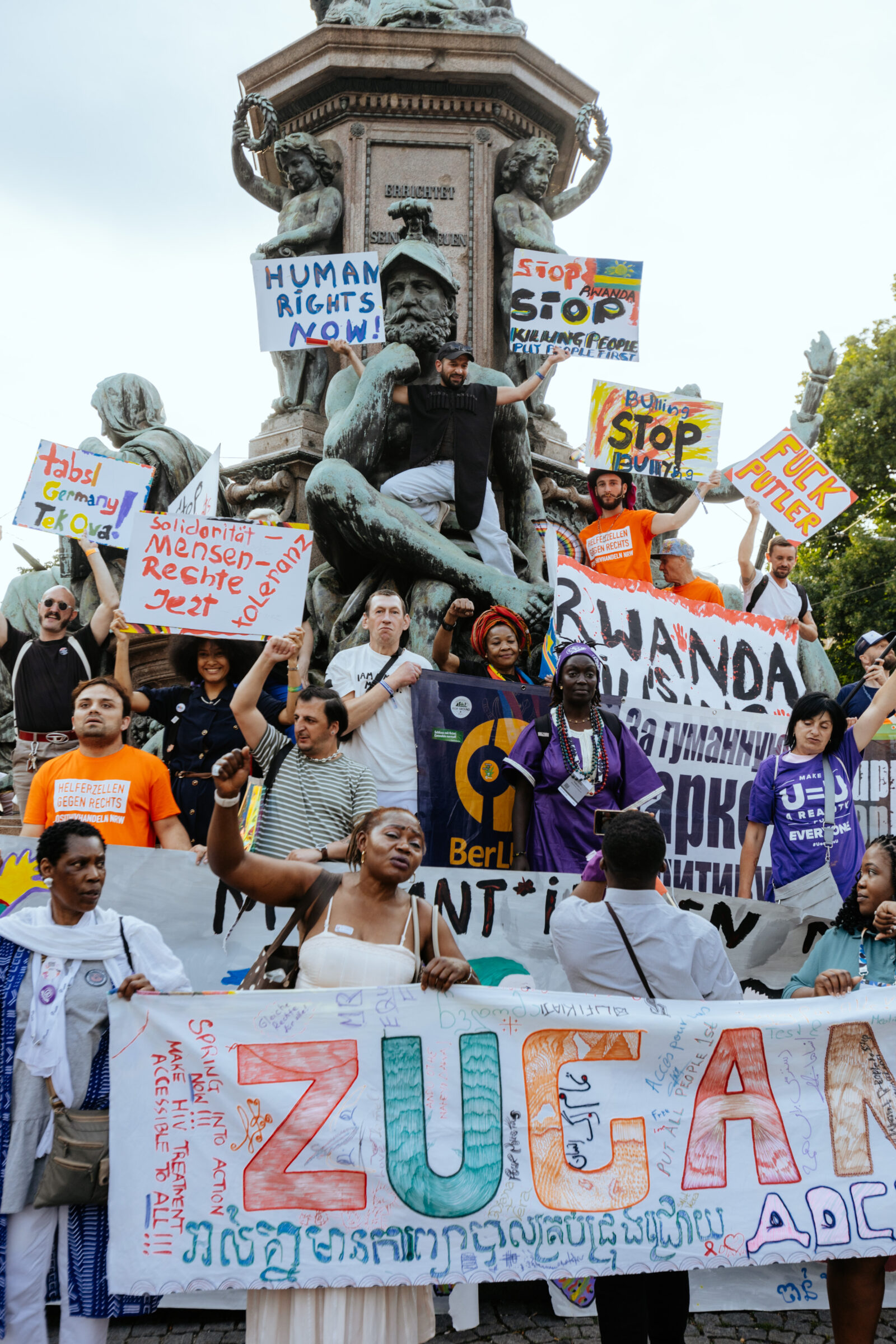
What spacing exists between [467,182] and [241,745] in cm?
651

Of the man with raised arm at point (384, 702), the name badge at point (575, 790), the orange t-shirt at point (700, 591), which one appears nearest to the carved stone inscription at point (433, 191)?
the orange t-shirt at point (700, 591)

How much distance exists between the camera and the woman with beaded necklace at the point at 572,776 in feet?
18.4

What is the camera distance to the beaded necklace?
5629 millimetres

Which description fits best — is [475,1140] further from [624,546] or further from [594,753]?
[624,546]

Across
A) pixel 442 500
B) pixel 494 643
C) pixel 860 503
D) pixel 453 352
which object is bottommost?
pixel 494 643

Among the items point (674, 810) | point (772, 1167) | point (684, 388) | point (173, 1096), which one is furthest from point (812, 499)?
point (173, 1096)

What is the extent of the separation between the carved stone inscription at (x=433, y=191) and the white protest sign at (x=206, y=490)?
11.3ft

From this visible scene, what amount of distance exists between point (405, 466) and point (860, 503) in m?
18.9

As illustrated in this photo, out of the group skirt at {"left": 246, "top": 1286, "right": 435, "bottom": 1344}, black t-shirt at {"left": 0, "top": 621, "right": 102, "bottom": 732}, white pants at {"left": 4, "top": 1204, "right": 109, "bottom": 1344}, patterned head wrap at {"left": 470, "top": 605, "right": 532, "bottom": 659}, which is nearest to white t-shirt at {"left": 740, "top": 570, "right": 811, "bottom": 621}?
patterned head wrap at {"left": 470, "top": 605, "right": 532, "bottom": 659}

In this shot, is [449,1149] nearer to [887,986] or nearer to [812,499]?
[887,986]

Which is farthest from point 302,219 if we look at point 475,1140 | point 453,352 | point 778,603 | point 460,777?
point 475,1140

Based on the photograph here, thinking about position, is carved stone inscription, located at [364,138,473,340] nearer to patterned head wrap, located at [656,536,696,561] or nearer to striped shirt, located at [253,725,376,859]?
patterned head wrap, located at [656,536,696,561]

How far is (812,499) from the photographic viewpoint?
28.9 ft

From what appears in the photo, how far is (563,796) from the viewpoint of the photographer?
564 centimetres
